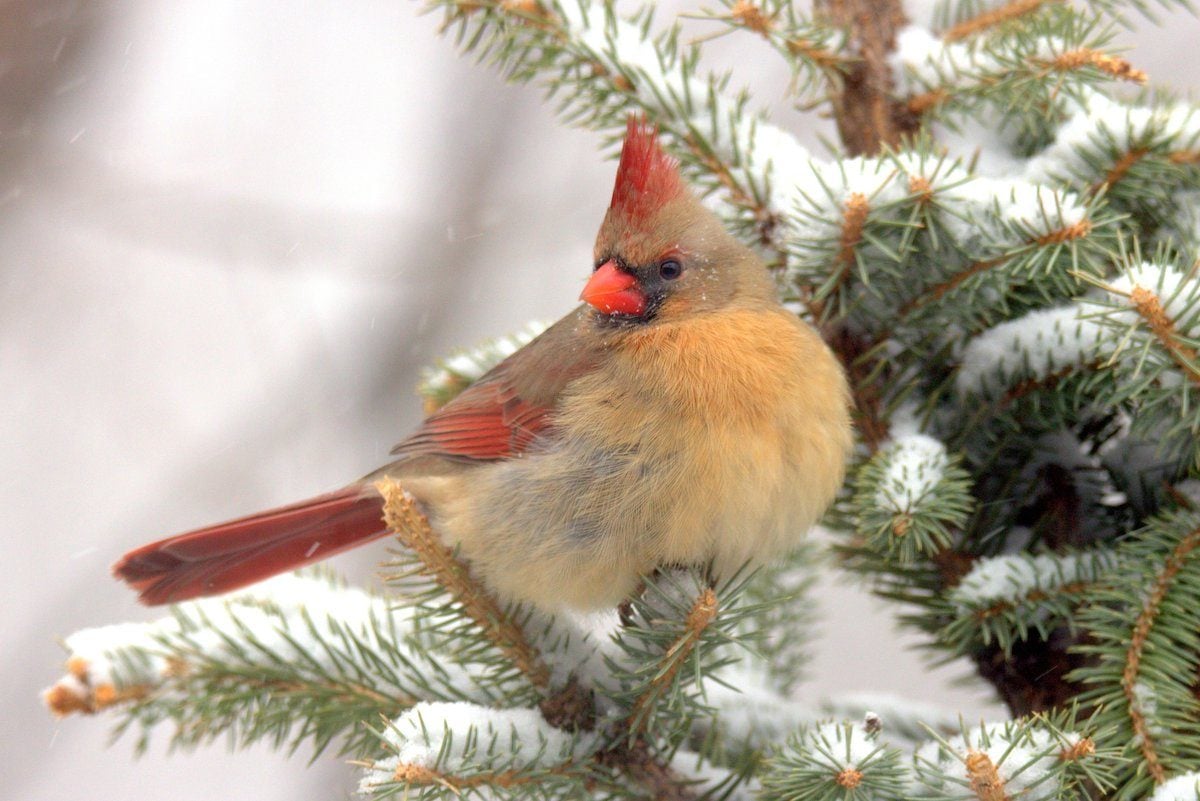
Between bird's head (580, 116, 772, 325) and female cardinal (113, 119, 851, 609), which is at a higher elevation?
bird's head (580, 116, 772, 325)

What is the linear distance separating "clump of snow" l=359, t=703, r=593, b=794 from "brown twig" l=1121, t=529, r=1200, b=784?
668 mm

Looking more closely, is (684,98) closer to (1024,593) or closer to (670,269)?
(670,269)

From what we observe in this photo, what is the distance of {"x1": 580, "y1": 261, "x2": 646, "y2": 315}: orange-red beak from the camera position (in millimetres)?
2066

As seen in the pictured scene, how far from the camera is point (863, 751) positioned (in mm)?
1347

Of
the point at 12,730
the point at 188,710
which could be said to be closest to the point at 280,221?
the point at 12,730

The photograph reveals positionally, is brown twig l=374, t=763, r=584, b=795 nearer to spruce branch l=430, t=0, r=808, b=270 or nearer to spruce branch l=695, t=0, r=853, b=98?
spruce branch l=430, t=0, r=808, b=270

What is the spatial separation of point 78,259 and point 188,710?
346 centimetres

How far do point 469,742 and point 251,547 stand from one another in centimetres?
78

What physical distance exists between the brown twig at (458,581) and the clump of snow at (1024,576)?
59cm

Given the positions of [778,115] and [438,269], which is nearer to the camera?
[438,269]

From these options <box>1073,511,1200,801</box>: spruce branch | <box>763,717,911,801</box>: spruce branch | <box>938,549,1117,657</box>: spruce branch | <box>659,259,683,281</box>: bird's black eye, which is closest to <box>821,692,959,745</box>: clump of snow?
<box>938,549,1117,657</box>: spruce branch

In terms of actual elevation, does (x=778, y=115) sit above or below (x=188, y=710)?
above

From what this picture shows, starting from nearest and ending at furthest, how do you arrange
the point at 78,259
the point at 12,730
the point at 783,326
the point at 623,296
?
the point at 783,326
the point at 623,296
the point at 12,730
the point at 78,259

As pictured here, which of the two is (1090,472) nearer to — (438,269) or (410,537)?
(410,537)
